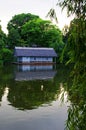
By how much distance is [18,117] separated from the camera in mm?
11234

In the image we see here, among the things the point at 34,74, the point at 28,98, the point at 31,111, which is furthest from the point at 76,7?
the point at 34,74

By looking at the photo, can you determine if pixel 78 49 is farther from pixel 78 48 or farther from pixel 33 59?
pixel 33 59

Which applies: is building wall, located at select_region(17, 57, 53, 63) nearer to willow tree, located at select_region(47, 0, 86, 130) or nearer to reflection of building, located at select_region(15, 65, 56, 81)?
reflection of building, located at select_region(15, 65, 56, 81)

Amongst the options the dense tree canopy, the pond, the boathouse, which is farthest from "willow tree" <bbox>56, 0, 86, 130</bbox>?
the dense tree canopy

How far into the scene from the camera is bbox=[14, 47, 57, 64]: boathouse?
182ft

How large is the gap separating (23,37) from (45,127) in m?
58.8

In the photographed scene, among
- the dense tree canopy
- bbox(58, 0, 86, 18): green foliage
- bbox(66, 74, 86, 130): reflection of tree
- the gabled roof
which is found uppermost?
bbox(58, 0, 86, 18): green foliage

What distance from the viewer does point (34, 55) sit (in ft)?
184

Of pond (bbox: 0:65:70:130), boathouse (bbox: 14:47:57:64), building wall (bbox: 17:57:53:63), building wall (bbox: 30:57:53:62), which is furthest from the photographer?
building wall (bbox: 30:57:53:62)

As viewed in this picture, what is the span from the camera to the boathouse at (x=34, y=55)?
182 ft

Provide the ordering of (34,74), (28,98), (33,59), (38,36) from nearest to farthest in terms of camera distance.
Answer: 1. (28,98)
2. (34,74)
3. (33,59)
4. (38,36)

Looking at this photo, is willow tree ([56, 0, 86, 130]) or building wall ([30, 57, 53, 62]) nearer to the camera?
willow tree ([56, 0, 86, 130])

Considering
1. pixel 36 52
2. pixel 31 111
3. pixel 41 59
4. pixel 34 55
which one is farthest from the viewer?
pixel 41 59

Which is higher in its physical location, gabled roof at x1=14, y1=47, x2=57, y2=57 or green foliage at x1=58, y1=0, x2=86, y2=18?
green foliage at x1=58, y1=0, x2=86, y2=18
